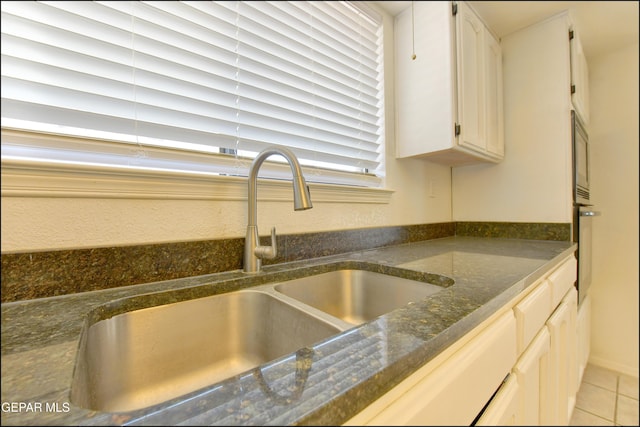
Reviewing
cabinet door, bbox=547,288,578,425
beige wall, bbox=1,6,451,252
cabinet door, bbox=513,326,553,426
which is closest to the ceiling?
beige wall, bbox=1,6,451,252

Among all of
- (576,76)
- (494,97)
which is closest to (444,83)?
(494,97)

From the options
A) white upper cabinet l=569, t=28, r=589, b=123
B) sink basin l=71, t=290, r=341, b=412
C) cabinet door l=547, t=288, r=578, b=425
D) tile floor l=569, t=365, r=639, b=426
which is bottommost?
tile floor l=569, t=365, r=639, b=426

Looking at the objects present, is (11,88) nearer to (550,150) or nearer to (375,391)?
(375,391)

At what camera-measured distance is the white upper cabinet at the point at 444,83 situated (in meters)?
1.24

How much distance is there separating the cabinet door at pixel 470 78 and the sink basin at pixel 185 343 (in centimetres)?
119

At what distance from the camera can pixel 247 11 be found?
90 centimetres

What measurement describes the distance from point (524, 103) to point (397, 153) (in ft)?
3.07

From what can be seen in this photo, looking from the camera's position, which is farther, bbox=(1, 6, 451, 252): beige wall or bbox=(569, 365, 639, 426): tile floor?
bbox=(569, 365, 639, 426): tile floor

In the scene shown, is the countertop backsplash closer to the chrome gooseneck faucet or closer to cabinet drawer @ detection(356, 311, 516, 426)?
the chrome gooseneck faucet

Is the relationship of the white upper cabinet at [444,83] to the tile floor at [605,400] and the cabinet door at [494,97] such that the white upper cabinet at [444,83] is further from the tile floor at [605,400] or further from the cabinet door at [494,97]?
the tile floor at [605,400]

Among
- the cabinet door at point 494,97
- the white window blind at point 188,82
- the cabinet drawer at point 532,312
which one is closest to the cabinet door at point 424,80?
the white window blind at point 188,82

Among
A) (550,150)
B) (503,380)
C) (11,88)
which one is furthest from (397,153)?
(11,88)

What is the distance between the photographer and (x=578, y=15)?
1482mm

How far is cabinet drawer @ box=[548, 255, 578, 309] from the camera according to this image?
922 mm
